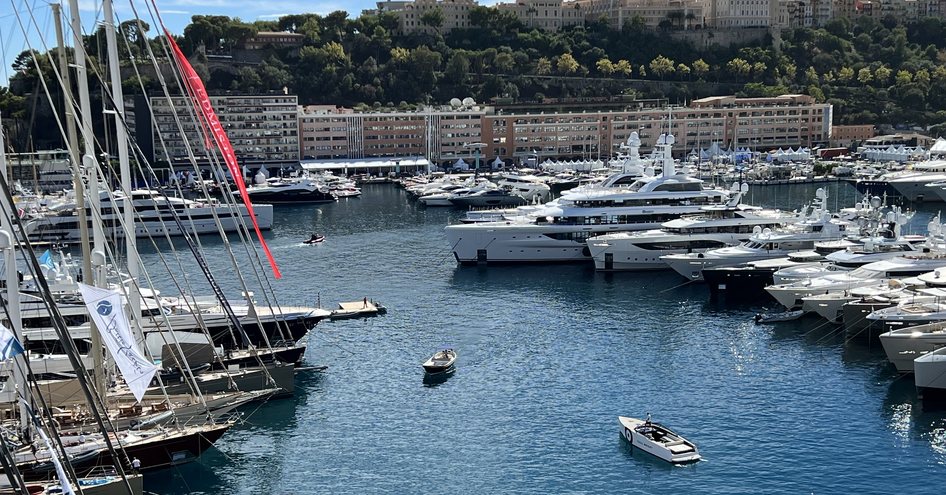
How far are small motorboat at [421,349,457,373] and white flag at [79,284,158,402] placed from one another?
13.5 m

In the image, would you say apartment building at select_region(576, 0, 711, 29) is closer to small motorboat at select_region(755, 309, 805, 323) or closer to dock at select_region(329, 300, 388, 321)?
dock at select_region(329, 300, 388, 321)

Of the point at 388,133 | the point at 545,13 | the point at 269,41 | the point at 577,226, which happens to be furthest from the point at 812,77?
the point at 577,226

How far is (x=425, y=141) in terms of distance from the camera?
111 metres

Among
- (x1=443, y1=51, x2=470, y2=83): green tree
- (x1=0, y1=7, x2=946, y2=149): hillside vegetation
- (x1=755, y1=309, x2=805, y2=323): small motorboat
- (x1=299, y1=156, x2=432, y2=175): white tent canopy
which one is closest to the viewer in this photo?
(x1=755, y1=309, x2=805, y2=323): small motorboat

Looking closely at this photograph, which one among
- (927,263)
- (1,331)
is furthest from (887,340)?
(1,331)

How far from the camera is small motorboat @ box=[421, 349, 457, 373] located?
35250mm

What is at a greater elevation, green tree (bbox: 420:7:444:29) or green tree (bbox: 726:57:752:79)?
green tree (bbox: 420:7:444:29)

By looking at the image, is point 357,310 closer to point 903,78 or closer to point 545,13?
point 903,78

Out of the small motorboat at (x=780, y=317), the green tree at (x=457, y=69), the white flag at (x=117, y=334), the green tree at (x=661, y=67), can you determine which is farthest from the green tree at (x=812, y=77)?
the white flag at (x=117, y=334)

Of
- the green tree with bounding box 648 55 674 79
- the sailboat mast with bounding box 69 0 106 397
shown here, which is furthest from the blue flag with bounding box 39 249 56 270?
the green tree with bounding box 648 55 674 79

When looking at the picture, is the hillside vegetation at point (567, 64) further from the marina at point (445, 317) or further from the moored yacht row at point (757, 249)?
the moored yacht row at point (757, 249)

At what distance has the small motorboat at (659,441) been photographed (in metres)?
27.7

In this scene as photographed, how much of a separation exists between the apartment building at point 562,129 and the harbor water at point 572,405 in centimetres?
6083

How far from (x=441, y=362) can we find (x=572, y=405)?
5.23 metres
